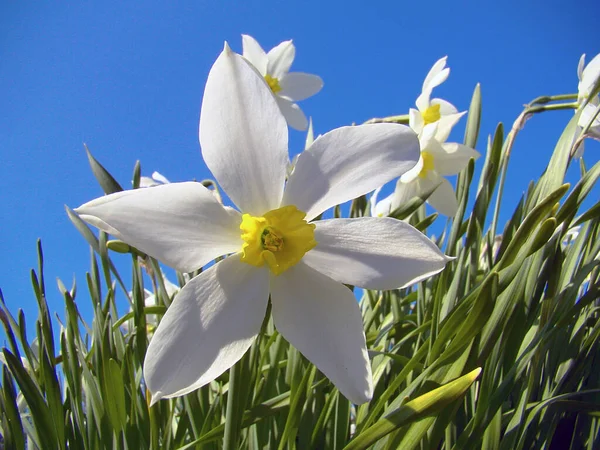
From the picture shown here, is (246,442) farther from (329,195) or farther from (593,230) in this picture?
(593,230)

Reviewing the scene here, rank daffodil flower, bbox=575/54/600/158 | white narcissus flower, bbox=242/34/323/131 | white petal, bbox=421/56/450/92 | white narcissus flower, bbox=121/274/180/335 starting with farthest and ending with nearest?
white narcissus flower, bbox=242/34/323/131 < white narcissus flower, bbox=121/274/180/335 < white petal, bbox=421/56/450/92 < daffodil flower, bbox=575/54/600/158

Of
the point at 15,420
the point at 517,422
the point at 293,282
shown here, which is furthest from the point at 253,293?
the point at 15,420

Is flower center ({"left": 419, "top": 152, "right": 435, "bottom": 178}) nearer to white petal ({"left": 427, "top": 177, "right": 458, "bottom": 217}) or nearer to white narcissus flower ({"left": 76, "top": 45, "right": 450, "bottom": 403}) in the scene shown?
white petal ({"left": 427, "top": 177, "right": 458, "bottom": 217})

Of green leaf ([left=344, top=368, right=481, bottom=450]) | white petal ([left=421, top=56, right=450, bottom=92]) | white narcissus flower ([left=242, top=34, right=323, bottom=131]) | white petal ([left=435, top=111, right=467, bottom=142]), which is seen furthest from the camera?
white narcissus flower ([left=242, top=34, right=323, bottom=131])

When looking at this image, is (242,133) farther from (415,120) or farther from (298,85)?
(298,85)

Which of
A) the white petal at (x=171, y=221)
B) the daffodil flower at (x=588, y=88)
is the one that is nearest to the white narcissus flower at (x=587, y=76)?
the daffodil flower at (x=588, y=88)

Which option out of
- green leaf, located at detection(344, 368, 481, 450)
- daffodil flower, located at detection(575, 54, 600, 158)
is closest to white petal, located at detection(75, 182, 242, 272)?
green leaf, located at detection(344, 368, 481, 450)
